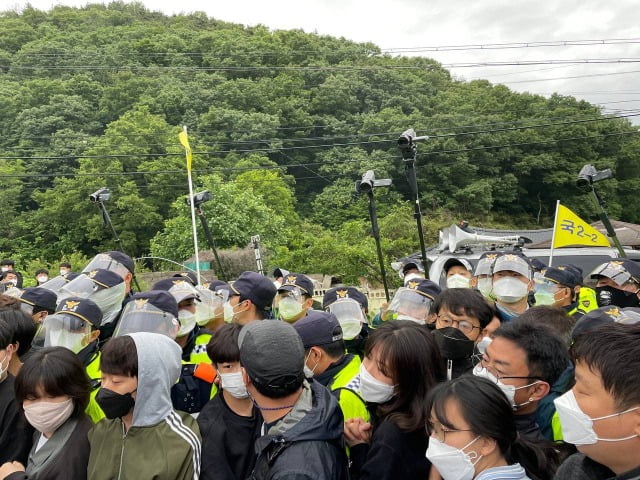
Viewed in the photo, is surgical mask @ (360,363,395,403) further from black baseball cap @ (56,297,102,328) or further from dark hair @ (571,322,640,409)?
black baseball cap @ (56,297,102,328)

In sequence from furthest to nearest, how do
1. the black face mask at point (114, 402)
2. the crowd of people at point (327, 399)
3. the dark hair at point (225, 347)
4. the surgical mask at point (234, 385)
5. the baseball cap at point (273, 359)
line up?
1. the dark hair at point (225, 347)
2. the surgical mask at point (234, 385)
3. the black face mask at point (114, 402)
4. the baseball cap at point (273, 359)
5. the crowd of people at point (327, 399)

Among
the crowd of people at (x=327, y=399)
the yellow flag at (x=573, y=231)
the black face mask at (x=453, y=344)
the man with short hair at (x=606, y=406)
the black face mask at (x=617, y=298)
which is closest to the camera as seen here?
the man with short hair at (x=606, y=406)

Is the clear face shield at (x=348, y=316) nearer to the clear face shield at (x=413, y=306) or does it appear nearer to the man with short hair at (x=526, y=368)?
the clear face shield at (x=413, y=306)

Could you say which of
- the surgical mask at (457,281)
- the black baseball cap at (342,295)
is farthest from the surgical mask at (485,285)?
the black baseball cap at (342,295)

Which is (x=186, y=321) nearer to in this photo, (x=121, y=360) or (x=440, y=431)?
(x=121, y=360)

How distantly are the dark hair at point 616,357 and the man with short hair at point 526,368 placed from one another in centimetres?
72

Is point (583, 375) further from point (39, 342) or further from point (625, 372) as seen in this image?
point (39, 342)

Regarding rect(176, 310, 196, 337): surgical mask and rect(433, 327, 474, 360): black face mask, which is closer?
rect(433, 327, 474, 360): black face mask

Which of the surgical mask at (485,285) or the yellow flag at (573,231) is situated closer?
the surgical mask at (485,285)

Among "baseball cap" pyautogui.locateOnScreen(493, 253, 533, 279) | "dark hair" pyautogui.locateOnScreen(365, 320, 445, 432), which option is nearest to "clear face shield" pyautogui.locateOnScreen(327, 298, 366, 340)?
"baseball cap" pyautogui.locateOnScreen(493, 253, 533, 279)

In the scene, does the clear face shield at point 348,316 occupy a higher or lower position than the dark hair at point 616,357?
lower

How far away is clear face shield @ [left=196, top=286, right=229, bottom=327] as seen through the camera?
4.44m

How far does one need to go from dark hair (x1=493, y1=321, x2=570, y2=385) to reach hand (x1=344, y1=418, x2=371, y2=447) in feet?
2.57

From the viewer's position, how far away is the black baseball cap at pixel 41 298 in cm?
447
